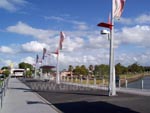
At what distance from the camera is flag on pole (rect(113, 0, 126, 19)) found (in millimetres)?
24984

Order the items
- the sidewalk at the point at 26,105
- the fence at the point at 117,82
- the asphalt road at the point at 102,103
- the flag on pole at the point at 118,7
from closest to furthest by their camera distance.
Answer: the asphalt road at the point at 102,103, the sidewalk at the point at 26,105, the flag on pole at the point at 118,7, the fence at the point at 117,82

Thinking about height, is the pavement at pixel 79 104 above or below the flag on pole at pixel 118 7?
below

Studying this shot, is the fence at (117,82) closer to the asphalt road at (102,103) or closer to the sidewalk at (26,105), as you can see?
the asphalt road at (102,103)

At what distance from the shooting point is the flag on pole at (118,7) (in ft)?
82.0

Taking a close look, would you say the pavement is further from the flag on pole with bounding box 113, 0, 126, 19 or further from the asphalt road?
the flag on pole with bounding box 113, 0, 126, 19

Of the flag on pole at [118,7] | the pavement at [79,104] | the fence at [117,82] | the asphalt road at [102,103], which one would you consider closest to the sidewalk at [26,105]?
the pavement at [79,104]

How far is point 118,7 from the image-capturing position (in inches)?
988

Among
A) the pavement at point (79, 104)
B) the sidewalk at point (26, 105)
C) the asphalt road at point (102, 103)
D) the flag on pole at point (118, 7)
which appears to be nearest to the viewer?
the asphalt road at point (102, 103)

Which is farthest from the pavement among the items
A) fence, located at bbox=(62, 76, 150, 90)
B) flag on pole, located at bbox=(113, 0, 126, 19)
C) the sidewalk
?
fence, located at bbox=(62, 76, 150, 90)

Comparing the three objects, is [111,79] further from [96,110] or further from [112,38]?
[96,110]

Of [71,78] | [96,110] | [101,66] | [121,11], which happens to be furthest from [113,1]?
[101,66]

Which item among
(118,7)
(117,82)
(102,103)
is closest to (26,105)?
(102,103)

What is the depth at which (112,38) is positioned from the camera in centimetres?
2508

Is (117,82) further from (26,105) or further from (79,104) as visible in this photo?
(26,105)
